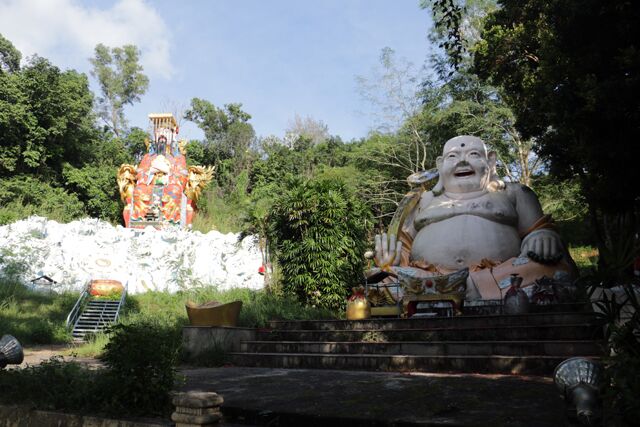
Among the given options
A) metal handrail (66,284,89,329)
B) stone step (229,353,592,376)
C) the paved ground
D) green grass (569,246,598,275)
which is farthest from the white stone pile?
the paved ground

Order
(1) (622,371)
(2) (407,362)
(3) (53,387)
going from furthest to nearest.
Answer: (2) (407,362)
(3) (53,387)
(1) (622,371)

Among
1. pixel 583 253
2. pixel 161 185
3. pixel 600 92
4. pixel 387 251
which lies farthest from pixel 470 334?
pixel 161 185

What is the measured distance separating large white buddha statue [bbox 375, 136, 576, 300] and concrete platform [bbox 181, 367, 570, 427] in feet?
14.7

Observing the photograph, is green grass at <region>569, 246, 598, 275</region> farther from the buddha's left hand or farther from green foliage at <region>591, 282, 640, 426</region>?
green foliage at <region>591, 282, 640, 426</region>

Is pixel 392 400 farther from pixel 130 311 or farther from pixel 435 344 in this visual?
pixel 130 311

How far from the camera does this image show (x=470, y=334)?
22.7ft

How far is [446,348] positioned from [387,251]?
551 cm

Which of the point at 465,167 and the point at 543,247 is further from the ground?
the point at 465,167

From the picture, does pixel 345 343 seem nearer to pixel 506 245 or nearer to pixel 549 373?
pixel 549 373

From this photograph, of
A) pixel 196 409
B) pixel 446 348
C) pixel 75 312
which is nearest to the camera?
pixel 196 409

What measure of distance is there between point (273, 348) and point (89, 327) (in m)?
7.42

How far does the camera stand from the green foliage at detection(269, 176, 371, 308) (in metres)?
14.1

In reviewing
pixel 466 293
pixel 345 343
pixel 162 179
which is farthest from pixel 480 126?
pixel 345 343

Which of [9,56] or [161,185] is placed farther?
[9,56]
